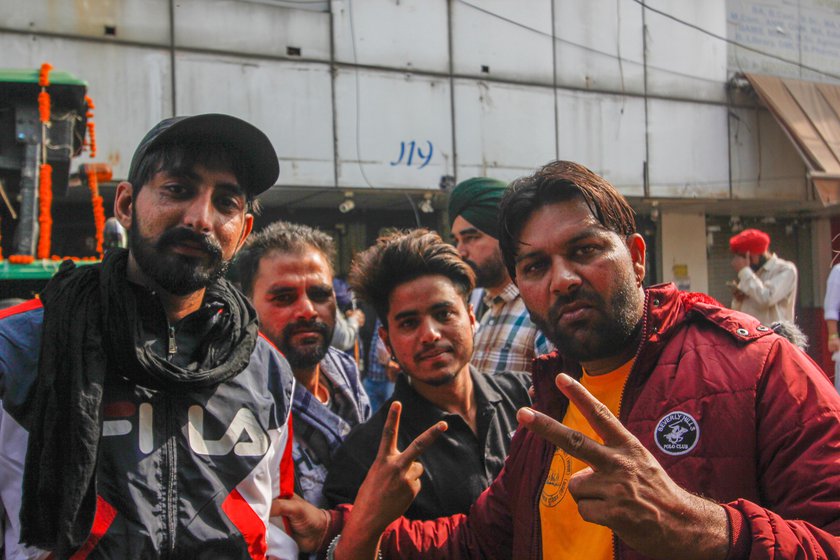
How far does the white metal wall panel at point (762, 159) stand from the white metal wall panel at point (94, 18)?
32.3 ft

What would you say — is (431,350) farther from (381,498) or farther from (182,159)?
(182,159)

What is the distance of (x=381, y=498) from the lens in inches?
83.5

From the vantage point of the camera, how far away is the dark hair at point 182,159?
1.93m

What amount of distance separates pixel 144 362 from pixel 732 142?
43.4 ft

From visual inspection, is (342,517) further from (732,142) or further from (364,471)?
(732,142)

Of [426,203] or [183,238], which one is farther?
[426,203]

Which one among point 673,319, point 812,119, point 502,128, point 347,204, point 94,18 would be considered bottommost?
point 673,319

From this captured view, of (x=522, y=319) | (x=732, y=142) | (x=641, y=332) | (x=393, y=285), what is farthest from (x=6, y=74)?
(x=732, y=142)

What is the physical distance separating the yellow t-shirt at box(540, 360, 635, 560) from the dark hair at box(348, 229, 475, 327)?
0.93 metres

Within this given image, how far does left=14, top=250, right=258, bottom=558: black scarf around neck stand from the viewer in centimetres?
158

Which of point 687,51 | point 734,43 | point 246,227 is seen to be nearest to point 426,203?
point 687,51

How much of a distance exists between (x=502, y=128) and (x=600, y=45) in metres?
2.48

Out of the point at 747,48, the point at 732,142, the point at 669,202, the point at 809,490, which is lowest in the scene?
the point at 809,490

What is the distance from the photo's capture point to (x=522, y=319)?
360cm
